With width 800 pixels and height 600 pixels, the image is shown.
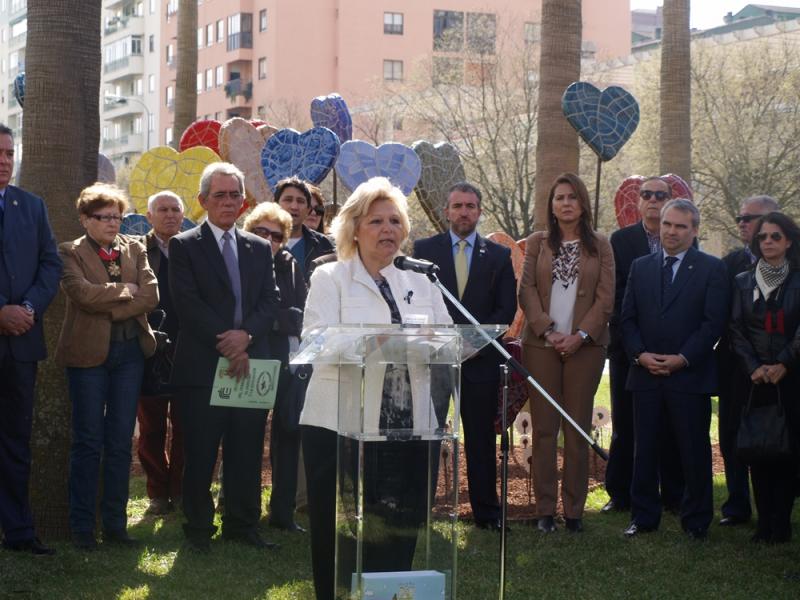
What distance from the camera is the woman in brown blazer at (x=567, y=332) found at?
384 inches

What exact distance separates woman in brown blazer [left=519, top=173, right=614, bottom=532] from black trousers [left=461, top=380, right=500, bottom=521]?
331 millimetres

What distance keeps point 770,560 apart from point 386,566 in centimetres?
382

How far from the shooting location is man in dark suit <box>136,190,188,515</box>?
9.98 metres

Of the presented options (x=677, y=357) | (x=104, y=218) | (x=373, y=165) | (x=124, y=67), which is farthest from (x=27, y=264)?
(x=124, y=67)

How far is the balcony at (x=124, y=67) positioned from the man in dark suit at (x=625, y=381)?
94.3 m

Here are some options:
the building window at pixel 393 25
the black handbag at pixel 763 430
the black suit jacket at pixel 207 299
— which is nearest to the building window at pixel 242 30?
the building window at pixel 393 25

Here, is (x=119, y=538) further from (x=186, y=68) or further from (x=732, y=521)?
(x=186, y=68)

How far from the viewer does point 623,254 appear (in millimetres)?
10648

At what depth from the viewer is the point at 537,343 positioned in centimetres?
986

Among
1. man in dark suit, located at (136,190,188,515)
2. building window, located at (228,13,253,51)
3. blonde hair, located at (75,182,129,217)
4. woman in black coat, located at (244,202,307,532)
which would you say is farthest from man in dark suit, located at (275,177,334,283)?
building window, located at (228,13,253,51)

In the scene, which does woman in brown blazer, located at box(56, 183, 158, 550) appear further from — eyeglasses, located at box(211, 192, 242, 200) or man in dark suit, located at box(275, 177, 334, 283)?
man in dark suit, located at box(275, 177, 334, 283)

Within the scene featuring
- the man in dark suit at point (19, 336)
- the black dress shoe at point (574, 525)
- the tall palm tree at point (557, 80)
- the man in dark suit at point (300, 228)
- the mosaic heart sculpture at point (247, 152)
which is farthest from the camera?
the mosaic heart sculpture at point (247, 152)

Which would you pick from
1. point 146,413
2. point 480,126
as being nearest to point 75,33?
point 146,413

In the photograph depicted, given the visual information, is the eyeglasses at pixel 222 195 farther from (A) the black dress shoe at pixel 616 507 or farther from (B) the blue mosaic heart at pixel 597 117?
(B) the blue mosaic heart at pixel 597 117
